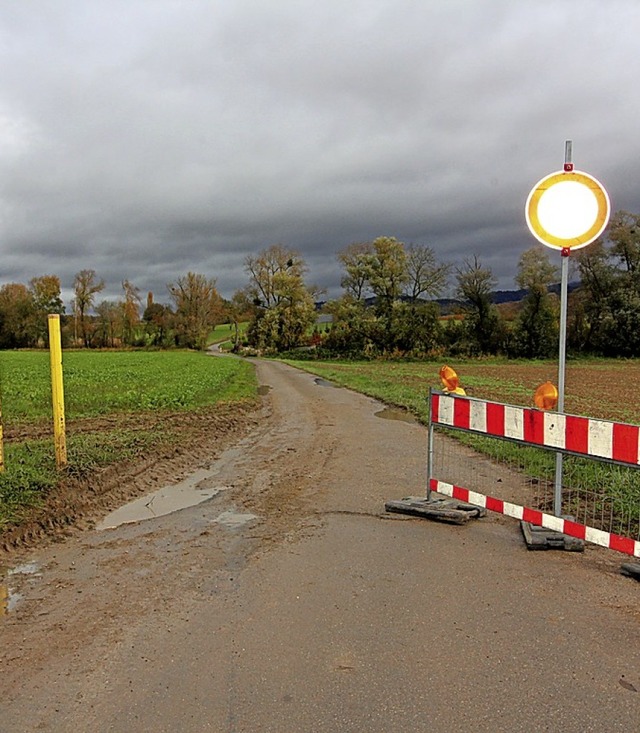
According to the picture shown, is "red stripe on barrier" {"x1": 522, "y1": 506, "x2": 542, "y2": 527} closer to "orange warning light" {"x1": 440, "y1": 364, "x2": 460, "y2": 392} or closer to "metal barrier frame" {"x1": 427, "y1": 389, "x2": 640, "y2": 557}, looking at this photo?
"metal barrier frame" {"x1": 427, "y1": 389, "x2": 640, "y2": 557}

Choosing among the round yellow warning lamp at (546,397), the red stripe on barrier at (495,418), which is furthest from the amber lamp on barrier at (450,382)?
the round yellow warning lamp at (546,397)

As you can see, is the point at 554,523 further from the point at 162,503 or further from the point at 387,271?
the point at 387,271

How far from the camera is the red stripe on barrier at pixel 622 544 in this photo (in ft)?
14.5

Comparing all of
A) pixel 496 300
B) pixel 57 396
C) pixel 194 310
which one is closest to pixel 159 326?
pixel 194 310

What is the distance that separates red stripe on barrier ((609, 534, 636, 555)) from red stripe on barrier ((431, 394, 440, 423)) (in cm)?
215

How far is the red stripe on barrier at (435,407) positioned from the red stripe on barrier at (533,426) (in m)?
1.18

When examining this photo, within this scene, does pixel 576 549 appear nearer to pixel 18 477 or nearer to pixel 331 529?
pixel 331 529

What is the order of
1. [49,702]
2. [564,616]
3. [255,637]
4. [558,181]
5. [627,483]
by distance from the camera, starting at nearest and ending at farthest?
[49,702] → [255,637] → [564,616] → [558,181] → [627,483]

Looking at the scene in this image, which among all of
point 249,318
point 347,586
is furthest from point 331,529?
point 249,318

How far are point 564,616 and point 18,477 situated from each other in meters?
6.03

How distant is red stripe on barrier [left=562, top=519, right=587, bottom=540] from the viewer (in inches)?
187

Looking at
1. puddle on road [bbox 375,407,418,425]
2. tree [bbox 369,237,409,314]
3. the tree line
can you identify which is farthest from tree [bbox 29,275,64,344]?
puddle on road [bbox 375,407,418,425]

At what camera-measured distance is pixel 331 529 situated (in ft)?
18.4

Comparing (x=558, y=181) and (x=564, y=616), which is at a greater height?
(x=558, y=181)
